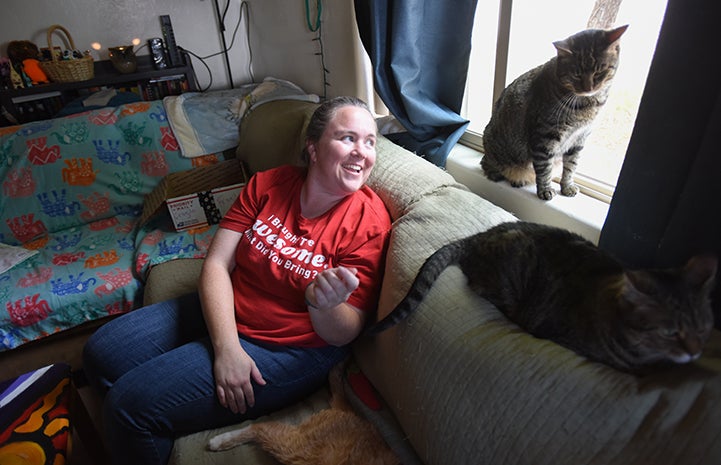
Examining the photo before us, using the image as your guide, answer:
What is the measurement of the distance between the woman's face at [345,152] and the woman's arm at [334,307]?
0.28m

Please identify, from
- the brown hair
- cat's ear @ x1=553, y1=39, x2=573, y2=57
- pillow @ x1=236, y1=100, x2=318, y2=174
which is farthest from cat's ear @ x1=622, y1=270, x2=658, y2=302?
pillow @ x1=236, y1=100, x2=318, y2=174

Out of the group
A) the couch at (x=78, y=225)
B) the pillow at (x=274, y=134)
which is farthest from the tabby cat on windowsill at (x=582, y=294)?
the couch at (x=78, y=225)

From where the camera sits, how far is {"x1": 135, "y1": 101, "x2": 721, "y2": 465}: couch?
21.7 inches

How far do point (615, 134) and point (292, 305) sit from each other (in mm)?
1090

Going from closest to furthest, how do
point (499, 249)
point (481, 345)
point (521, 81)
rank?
point (481, 345) < point (499, 249) < point (521, 81)

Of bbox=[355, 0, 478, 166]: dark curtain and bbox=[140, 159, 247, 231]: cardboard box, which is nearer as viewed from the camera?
bbox=[355, 0, 478, 166]: dark curtain

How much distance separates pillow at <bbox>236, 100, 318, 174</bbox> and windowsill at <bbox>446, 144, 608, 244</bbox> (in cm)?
72

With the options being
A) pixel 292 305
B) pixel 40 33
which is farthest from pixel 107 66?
pixel 292 305

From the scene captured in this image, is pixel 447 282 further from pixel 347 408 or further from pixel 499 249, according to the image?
pixel 347 408

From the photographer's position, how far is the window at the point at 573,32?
1.08 meters

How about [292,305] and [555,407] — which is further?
[292,305]

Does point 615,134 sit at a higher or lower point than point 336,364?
higher

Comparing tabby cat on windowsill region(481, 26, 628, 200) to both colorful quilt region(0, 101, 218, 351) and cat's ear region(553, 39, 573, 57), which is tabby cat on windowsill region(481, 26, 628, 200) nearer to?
cat's ear region(553, 39, 573, 57)

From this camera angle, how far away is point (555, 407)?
62 cm
